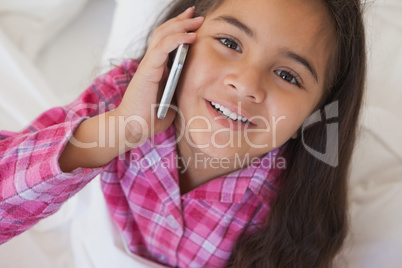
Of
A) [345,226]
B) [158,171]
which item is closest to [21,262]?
[158,171]

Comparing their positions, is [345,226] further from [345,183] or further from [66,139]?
[66,139]

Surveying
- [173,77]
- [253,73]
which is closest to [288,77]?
[253,73]

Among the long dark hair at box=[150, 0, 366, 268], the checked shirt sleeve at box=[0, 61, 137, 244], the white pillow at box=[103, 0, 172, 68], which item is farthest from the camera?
the white pillow at box=[103, 0, 172, 68]

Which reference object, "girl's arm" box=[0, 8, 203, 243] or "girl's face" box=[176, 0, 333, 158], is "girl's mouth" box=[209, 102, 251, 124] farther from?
"girl's arm" box=[0, 8, 203, 243]

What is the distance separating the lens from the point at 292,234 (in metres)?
0.96

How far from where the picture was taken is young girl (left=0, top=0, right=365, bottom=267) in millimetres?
740

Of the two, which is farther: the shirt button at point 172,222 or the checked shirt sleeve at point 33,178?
the shirt button at point 172,222

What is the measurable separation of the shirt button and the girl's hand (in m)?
0.18

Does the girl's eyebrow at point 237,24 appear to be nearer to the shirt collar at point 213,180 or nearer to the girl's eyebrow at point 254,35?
the girl's eyebrow at point 254,35

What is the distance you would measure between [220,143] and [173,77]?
5.6 inches

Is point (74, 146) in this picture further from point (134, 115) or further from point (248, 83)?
point (248, 83)

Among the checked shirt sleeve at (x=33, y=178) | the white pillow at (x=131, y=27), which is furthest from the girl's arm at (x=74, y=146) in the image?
the white pillow at (x=131, y=27)

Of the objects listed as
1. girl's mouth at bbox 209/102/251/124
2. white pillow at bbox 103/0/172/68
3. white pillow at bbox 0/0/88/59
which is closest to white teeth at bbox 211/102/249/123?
girl's mouth at bbox 209/102/251/124

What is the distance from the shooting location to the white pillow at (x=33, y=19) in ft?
4.05
